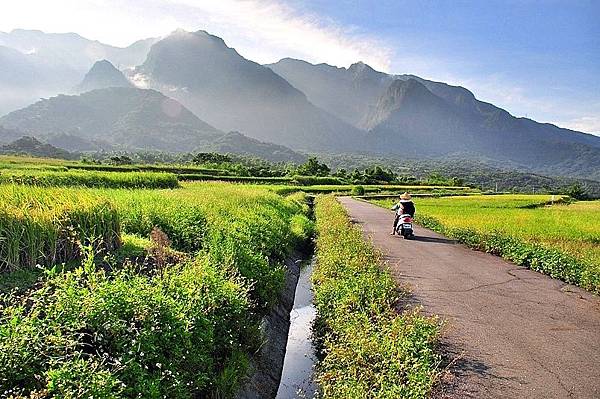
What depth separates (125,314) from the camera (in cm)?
488

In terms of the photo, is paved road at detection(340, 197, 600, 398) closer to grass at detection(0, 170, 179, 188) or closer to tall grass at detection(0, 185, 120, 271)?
tall grass at detection(0, 185, 120, 271)

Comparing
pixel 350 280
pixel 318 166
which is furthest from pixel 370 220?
pixel 318 166

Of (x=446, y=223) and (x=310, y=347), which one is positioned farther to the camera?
(x=446, y=223)

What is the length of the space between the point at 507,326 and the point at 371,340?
2820 mm

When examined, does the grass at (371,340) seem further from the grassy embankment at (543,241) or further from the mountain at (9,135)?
the mountain at (9,135)

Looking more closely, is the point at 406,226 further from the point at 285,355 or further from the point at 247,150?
the point at 247,150

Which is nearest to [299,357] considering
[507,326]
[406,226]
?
[507,326]

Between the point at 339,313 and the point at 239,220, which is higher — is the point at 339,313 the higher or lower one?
the lower one

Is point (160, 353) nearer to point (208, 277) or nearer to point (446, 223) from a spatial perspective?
point (208, 277)

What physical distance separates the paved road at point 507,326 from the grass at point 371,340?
49cm

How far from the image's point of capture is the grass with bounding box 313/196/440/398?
5.62m

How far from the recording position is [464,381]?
5.74 metres

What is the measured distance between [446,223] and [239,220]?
10852 millimetres

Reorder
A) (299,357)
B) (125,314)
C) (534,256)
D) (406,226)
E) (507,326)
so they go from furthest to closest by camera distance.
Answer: (406,226)
(534,256)
(299,357)
(507,326)
(125,314)
